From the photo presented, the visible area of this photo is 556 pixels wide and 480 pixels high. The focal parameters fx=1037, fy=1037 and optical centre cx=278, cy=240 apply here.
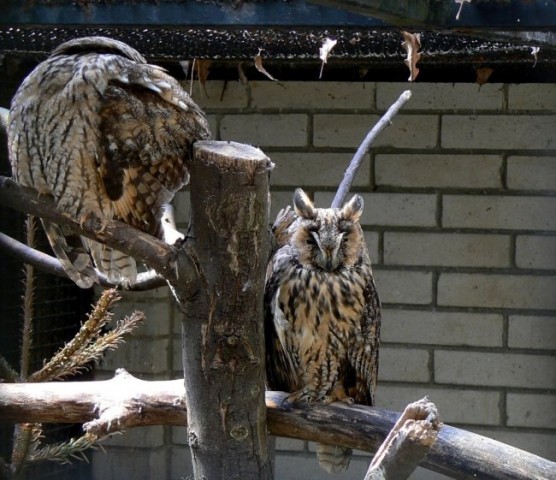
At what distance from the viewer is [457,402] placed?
4047 millimetres

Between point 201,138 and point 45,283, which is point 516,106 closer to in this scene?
point 45,283

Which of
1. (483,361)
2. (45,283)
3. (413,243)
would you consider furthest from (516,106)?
(45,283)

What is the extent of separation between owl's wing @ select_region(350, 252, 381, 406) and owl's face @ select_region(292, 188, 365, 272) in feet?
0.22

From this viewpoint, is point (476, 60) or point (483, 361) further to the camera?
point (483, 361)

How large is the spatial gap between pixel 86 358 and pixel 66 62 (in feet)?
2.66

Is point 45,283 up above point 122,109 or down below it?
below

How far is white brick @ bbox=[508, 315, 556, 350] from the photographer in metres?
3.98

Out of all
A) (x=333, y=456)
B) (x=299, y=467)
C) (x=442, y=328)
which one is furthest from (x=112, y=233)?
(x=299, y=467)

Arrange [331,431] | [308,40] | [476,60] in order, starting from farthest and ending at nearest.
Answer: [476,60] → [308,40] → [331,431]

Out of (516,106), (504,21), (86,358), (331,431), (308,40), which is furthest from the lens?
(516,106)

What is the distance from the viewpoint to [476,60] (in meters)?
3.16

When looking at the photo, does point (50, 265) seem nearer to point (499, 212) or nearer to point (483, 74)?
point (483, 74)

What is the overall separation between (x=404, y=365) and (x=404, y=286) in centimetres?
31

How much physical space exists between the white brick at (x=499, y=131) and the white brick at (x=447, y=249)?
36 centimetres
